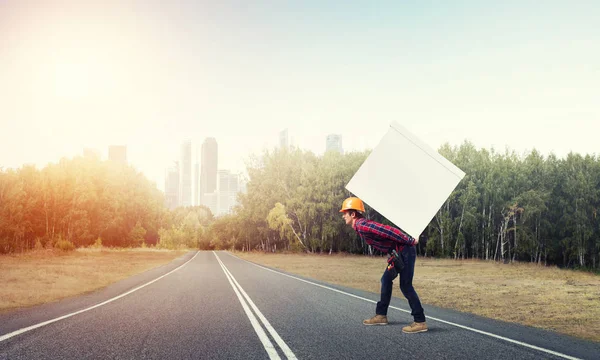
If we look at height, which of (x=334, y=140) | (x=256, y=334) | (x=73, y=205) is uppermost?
(x=334, y=140)

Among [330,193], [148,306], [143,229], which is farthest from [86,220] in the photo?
[148,306]

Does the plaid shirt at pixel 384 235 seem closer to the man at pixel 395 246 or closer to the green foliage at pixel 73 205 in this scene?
the man at pixel 395 246

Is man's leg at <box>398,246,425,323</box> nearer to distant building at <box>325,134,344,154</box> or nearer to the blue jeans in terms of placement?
the blue jeans

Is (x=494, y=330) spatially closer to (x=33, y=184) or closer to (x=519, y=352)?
(x=519, y=352)

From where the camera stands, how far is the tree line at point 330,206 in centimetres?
4309

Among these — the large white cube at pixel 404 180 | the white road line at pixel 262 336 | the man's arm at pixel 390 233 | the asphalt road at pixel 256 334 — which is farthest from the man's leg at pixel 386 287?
the white road line at pixel 262 336

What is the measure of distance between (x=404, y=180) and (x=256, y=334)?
333cm

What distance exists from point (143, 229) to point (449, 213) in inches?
2453

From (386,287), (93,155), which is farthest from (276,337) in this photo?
(93,155)

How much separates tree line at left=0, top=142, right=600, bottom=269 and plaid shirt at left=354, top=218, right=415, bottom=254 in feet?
129

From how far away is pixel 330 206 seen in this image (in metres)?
53.0

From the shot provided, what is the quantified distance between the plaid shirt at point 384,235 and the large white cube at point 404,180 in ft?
0.91

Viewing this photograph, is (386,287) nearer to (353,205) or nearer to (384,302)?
(384,302)

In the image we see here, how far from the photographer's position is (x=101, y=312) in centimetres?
902
